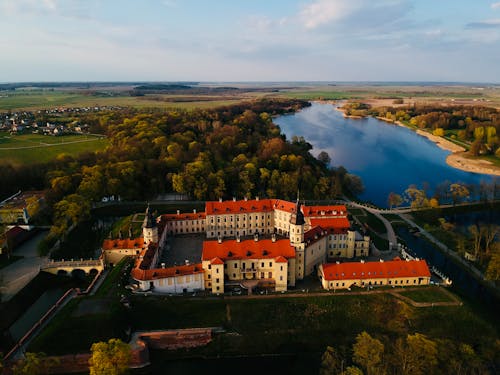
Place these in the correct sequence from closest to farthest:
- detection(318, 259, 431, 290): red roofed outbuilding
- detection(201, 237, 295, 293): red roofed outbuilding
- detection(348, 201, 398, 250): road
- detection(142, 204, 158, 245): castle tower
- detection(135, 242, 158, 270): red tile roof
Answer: detection(201, 237, 295, 293): red roofed outbuilding, detection(135, 242, 158, 270): red tile roof, detection(318, 259, 431, 290): red roofed outbuilding, detection(142, 204, 158, 245): castle tower, detection(348, 201, 398, 250): road

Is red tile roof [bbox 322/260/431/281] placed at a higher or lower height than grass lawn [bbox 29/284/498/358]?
higher

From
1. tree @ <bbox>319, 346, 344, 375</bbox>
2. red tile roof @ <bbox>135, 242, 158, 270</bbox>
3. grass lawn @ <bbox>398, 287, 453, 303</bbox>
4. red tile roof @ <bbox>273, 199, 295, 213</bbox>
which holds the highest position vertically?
red tile roof @ <bbox>273, 199, 295, 213</bbox>

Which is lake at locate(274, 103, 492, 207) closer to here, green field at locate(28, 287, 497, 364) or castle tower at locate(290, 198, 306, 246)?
castle tower at locate(290, 198, 306, 246)

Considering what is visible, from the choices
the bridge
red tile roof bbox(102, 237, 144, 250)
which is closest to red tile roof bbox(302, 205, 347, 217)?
red tile roof bbox(102, 237, 144, 250)

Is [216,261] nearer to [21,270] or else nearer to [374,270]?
[374,270]

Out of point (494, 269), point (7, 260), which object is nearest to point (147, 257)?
point (7, 260)

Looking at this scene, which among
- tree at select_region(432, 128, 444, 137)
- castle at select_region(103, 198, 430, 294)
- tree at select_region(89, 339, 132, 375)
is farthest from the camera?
tree at select_region(432, 128, 444, 137)

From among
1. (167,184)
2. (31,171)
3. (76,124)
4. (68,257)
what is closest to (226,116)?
(76,124)

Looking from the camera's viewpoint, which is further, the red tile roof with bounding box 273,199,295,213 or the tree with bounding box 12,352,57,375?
the red tile roof with bounding box 273,199,295,213
